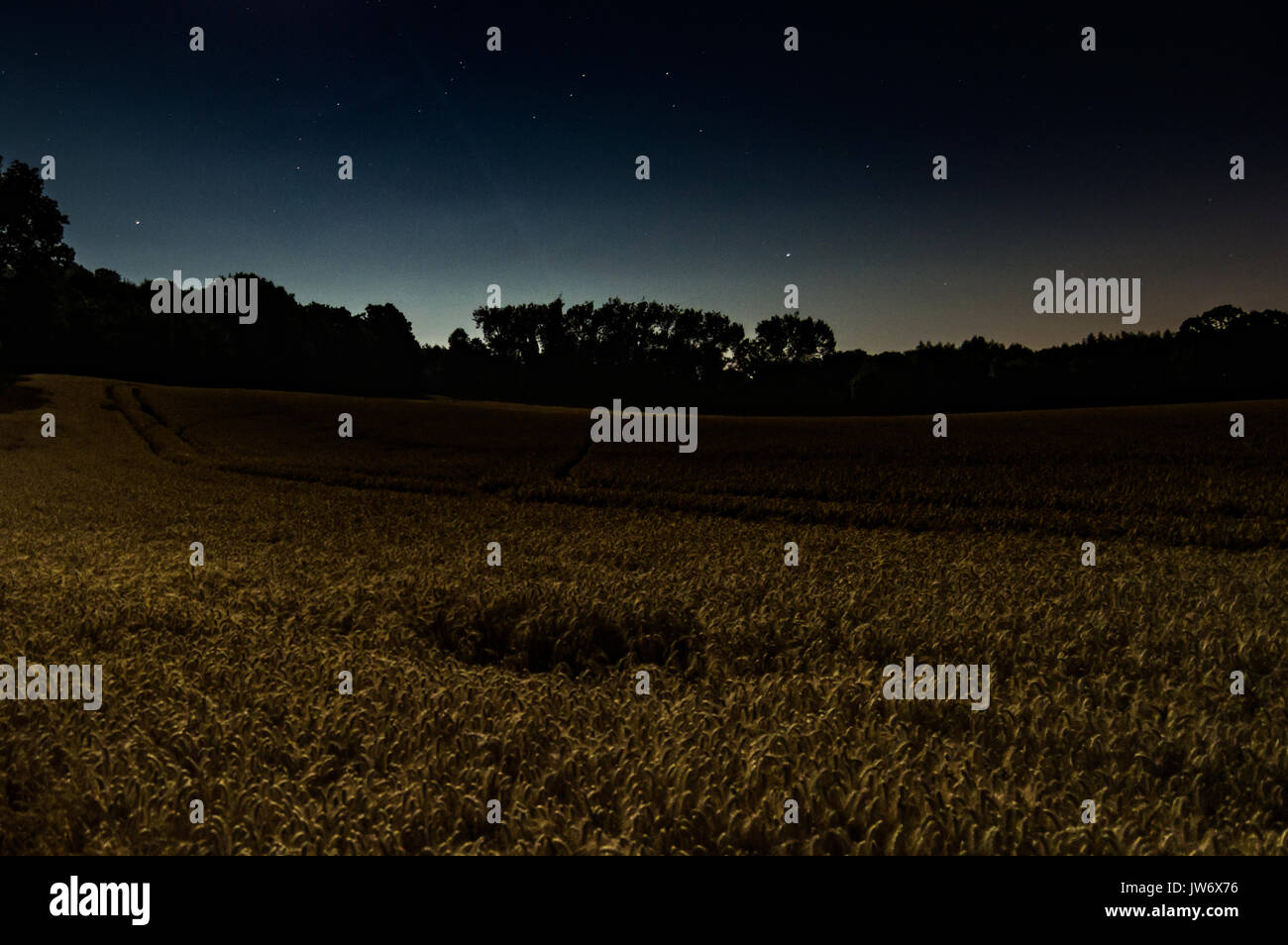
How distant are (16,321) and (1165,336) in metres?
125

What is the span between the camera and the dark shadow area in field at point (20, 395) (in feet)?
156

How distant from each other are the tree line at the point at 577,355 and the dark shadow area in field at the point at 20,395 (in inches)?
213

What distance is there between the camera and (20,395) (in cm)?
5269

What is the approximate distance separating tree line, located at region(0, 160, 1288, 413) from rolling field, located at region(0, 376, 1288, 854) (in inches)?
2292

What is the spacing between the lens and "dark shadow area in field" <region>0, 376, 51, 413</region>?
156ft

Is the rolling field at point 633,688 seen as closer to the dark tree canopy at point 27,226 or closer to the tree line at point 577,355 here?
the dark tree canopy at point 27,226

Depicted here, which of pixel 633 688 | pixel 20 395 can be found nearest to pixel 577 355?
pixel 20 395

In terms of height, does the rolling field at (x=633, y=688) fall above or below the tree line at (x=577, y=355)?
below

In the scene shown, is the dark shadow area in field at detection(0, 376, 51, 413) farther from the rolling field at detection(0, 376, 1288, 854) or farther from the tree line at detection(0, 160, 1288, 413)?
the rolling field at detection(0, 376, 1288, 854)

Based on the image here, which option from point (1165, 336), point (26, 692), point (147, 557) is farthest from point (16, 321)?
point (1165, 336)

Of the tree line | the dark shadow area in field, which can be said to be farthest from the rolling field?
the tree line

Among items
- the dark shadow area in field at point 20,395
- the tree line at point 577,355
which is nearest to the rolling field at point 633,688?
the dark shadow area in field at point 20,395

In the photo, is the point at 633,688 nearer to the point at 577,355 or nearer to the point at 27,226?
the point at 27,226

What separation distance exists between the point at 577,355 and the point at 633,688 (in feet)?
381
